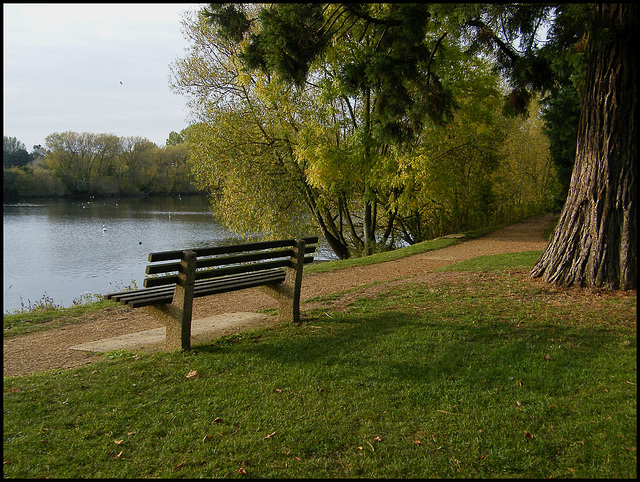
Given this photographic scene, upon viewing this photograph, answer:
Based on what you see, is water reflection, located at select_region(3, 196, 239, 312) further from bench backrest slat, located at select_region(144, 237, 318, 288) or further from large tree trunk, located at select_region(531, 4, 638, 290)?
large tree trunk, located at select_region(531, 4, 638, 290)

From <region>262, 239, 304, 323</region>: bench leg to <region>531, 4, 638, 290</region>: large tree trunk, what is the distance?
390 centimetres

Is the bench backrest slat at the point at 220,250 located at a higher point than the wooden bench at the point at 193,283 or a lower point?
higher

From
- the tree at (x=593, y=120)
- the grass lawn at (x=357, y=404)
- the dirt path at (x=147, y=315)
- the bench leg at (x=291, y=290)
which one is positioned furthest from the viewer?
the tree at (x=593, y=120)

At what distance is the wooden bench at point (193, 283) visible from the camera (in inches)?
204

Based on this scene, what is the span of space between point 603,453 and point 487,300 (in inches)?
161

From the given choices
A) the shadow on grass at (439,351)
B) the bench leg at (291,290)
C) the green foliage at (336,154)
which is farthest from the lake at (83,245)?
the shadow on grass at (439,351)

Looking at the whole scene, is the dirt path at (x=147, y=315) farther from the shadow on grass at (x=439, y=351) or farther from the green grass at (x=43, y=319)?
the shadow on grass at (x=439, y=351)

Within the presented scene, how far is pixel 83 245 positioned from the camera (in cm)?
2519

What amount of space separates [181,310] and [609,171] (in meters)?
5.93

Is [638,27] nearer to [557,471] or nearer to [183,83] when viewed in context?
[557,471]

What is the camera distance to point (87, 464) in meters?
3.16

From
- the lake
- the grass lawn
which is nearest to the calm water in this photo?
the lake

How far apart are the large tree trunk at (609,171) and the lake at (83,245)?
1179cm

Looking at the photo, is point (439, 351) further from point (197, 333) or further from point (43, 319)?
point (43, 319)
